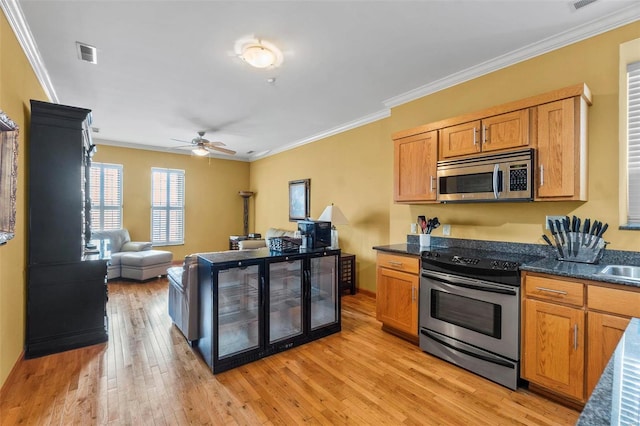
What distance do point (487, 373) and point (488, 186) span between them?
1.61m

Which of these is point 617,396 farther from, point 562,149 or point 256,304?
point 256,304

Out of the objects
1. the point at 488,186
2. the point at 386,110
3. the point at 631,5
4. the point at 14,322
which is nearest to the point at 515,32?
the point at 631,5

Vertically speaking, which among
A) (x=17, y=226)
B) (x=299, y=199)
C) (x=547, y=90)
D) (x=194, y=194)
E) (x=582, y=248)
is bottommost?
(x=582, y=248)

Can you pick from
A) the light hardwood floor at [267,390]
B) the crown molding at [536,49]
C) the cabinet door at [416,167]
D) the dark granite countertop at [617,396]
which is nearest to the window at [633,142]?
the crown molding at [536,49]

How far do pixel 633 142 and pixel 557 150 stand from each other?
50 centimetres

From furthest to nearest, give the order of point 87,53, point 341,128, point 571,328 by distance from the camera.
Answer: point 341,128 < point 87,53 < point 571,328

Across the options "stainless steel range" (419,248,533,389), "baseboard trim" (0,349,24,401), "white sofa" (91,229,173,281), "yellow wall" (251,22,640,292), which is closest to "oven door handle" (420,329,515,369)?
"stainless steel range" (419,248,533,389)

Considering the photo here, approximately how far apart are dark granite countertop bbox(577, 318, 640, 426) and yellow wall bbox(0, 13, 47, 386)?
334 centimetres

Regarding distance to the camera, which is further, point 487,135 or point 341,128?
point 341,128

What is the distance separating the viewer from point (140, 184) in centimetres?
664

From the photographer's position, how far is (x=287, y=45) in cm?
264

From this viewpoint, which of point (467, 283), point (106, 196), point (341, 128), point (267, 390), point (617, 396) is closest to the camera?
point (617, 396)

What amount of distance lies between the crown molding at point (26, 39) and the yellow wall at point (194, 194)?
10.6 feet

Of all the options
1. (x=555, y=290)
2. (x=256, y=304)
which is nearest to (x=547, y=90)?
(x=555, y=290)
